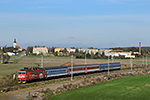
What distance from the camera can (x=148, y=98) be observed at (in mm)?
20484

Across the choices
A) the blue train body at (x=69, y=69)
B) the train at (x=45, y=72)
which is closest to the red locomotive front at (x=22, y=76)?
the train at (x=45, y=72)

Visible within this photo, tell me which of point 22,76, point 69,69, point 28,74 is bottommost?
point 69,69

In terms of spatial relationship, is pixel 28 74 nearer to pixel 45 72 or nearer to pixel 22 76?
pixel 22 76

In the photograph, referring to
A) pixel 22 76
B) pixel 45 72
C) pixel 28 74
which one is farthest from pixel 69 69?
pixel 22 76

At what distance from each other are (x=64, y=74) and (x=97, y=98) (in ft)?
99.3

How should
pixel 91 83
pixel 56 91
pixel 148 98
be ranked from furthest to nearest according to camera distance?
pixel 91 83, pixel 56 91, pixel 148 98

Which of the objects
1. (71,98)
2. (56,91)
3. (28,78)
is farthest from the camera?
(28,78)

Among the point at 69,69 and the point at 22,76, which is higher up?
the point at 22,76

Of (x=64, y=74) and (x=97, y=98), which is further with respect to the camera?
(x=64, y=74)

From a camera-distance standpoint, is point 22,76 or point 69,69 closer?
point 22,76

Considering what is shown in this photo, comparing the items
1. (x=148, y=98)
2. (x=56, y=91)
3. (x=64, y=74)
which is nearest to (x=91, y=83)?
(x=56, y=91)

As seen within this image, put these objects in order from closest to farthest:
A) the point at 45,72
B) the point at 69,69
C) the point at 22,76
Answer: the point at 22,76, the point at 45,72, the point at 69,69

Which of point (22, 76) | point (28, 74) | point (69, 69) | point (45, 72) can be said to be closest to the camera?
point (22, 76)

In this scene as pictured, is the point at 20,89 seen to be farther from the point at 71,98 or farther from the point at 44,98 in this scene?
the point at 71,98
